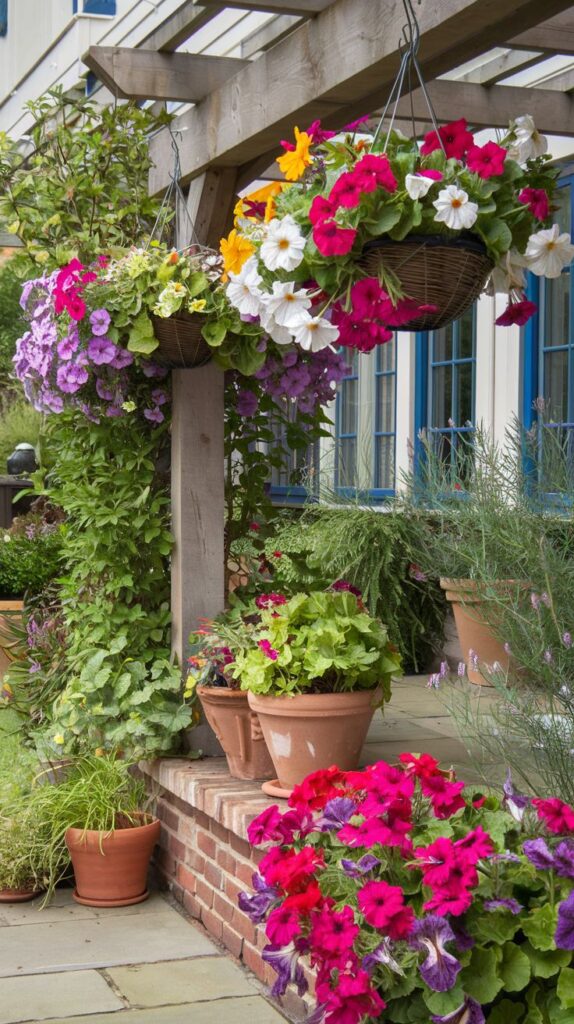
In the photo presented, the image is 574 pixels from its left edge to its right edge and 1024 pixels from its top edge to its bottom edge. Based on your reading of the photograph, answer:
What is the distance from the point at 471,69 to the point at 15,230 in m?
2.69

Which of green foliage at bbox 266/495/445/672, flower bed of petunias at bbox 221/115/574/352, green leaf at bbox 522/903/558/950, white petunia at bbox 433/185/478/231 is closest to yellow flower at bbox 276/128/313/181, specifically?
flower bed of petunias at bbox 221/115/574/352

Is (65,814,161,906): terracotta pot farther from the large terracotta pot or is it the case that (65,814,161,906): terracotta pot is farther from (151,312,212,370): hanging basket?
the large terracotta pot

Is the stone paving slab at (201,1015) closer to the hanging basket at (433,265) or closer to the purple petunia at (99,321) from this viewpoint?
the hanging basket at (433,265)

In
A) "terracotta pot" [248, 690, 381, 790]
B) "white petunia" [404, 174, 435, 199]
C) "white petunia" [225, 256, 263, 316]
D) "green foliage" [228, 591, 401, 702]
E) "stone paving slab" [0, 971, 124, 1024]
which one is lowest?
"stone paving slab" [0, 971, 124, 1024]

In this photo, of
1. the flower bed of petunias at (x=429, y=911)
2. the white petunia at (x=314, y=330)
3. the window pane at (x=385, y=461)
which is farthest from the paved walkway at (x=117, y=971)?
the window pane at (x=385, y=461)

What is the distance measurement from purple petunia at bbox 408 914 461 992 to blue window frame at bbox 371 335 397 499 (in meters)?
4.98

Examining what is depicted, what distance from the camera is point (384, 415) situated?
742 centimetres

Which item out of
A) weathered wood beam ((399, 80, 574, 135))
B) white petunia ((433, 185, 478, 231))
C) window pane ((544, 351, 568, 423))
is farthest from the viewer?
window pane ((544, 351, 568, 423))

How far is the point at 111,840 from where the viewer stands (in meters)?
3.73

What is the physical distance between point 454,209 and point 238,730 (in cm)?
181

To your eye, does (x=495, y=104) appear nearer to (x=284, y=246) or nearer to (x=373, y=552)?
(x=373, y=552)

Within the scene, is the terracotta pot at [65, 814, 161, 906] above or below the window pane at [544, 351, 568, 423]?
below

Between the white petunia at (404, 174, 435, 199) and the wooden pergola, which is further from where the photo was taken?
the wooden pergola

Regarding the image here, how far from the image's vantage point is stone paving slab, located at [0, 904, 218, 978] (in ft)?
10.9
